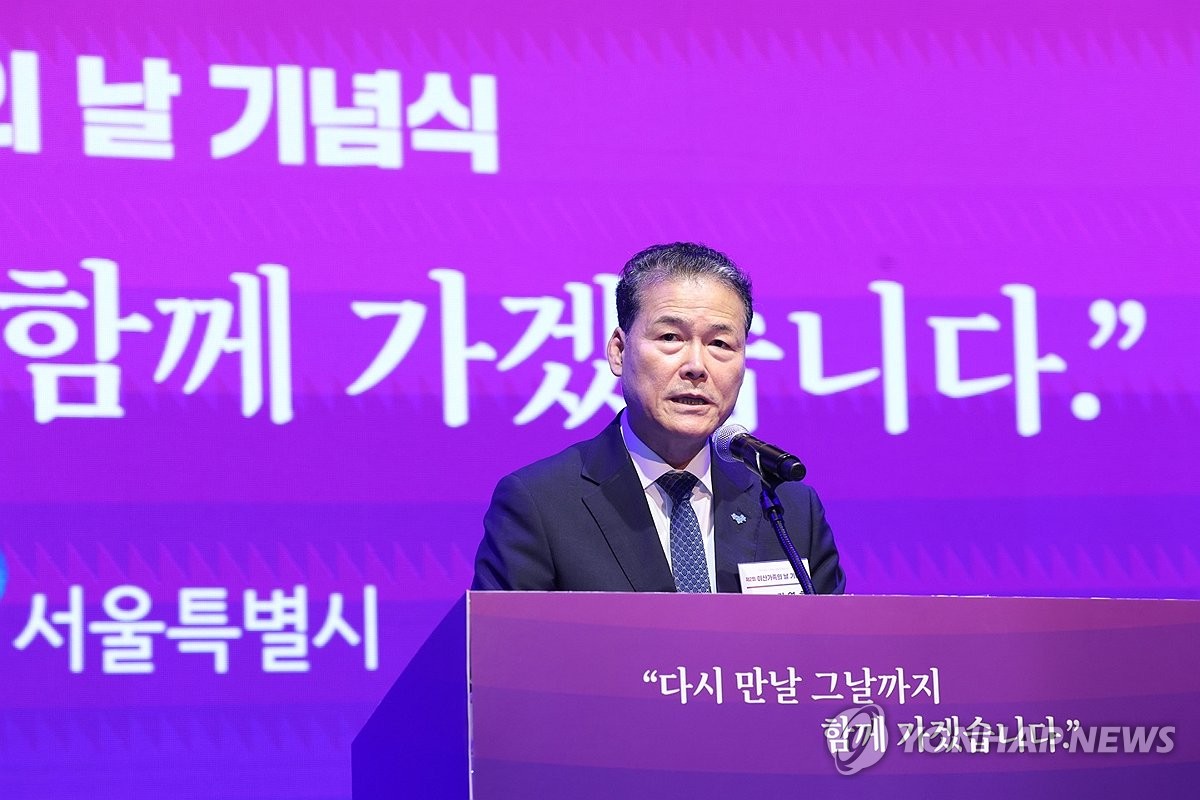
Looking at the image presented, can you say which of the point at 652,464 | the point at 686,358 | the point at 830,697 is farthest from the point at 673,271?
the point at 830,697

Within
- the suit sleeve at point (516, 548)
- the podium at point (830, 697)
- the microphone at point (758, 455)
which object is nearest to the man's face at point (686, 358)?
the microphone at point (758, 455)

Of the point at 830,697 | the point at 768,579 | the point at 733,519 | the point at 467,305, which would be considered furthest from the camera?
the point at 467,305

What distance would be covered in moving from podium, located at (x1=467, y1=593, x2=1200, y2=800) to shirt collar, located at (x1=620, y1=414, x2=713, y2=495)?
0.62m

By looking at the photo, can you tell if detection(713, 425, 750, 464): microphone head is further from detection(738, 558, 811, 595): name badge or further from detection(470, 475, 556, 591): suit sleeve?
detection(470, 475, 556, 591): suit sleeve

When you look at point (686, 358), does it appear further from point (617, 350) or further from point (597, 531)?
point (597, 531)

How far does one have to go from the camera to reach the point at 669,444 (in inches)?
78.4

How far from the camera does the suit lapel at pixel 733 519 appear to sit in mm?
1908

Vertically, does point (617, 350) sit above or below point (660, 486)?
above

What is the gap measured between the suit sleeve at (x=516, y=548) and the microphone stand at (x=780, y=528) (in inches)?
12.1

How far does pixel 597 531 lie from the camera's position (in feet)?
6.20

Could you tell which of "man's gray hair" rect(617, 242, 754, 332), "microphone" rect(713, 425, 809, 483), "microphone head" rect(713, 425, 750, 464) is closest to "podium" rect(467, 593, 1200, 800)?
"microphone" rect(713, 425, 809, 483)

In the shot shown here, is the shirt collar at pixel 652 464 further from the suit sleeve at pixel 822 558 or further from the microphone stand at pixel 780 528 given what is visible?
the microphone stand at pixel 780 528

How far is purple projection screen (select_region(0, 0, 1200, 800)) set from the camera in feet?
9.28

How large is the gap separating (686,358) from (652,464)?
158 millimetres
